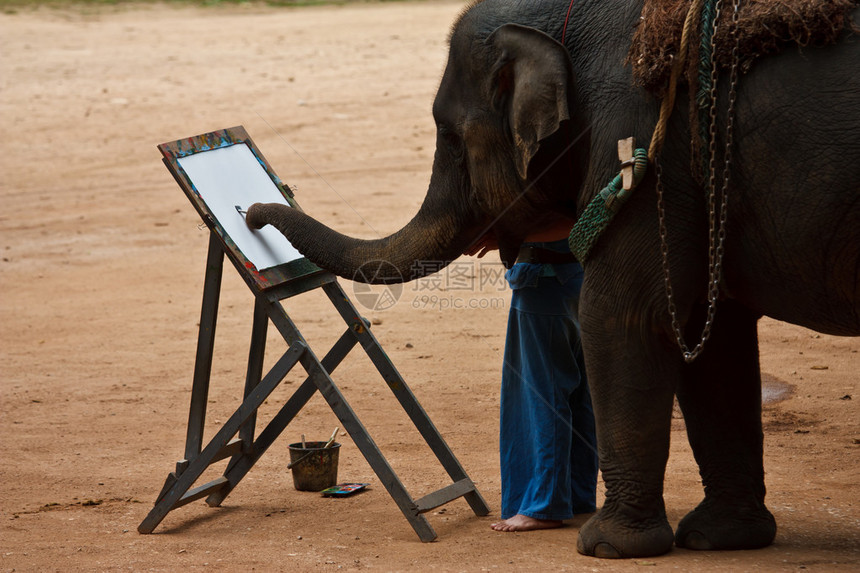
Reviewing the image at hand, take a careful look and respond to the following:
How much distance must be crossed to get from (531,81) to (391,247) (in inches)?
40.2

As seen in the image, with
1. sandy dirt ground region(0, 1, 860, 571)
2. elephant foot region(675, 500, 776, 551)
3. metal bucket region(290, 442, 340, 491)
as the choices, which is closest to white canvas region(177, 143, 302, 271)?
metal bucket region(290, 442, 340, 491)

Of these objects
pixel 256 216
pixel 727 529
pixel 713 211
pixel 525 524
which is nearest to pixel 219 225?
pixel 256 216

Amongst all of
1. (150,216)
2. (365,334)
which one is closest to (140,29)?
(150,216)

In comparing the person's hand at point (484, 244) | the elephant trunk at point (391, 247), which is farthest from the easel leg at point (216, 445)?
the person's hand at point (484, 244)

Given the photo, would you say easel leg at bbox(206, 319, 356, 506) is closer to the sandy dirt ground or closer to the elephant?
the sandy dirt ground

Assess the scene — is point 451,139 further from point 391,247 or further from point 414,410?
point 414,410

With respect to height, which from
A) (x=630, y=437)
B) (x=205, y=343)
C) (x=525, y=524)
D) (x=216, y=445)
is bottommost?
(x=525, y=524)

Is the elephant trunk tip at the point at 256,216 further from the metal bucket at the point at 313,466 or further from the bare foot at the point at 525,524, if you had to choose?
the bare foot at the point at 525,524

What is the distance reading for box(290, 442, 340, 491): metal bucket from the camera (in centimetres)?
566

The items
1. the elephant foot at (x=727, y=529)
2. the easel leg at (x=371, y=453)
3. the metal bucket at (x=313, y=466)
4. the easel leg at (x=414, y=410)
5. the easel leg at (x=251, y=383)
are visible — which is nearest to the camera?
the elephant foot at (x=727, y=529)

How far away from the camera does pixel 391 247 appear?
505 cm

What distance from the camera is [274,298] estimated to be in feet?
16.5

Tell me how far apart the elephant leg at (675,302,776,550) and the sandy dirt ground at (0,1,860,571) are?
0.35ft

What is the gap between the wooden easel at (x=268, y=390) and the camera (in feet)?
16.1
